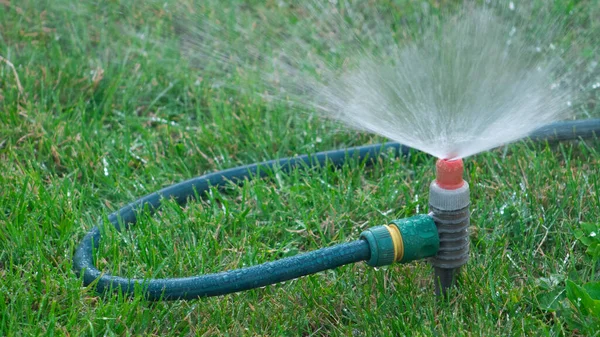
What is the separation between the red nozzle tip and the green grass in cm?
26

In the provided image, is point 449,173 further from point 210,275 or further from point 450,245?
point 210,275

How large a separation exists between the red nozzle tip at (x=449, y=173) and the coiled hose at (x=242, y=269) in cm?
21

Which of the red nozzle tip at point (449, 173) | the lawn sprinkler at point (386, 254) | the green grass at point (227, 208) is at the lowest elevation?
the green grass at point (227, 208)

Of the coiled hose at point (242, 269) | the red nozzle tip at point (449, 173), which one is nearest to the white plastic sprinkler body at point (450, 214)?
the red nozzle tip at point (449, 173)

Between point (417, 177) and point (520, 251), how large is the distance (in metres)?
0.44

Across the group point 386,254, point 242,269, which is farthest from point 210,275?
point 386,254

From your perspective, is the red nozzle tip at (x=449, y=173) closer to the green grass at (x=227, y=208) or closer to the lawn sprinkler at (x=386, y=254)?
the lawn sprinkler at (x=386, y=254)

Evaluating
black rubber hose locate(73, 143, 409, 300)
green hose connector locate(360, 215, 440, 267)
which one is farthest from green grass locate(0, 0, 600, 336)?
green hose connector locate(360, 215, 440, 267)

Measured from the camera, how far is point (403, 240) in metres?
1.64

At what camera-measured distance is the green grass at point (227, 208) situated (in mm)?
1729

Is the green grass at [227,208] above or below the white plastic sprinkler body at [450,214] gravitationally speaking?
below

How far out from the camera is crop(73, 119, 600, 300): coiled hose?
5.39 ft

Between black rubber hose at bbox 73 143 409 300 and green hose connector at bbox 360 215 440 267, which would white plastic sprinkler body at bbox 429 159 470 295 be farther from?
black rubber hose at bbox 73 143 409 300

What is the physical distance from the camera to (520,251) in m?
1.93
